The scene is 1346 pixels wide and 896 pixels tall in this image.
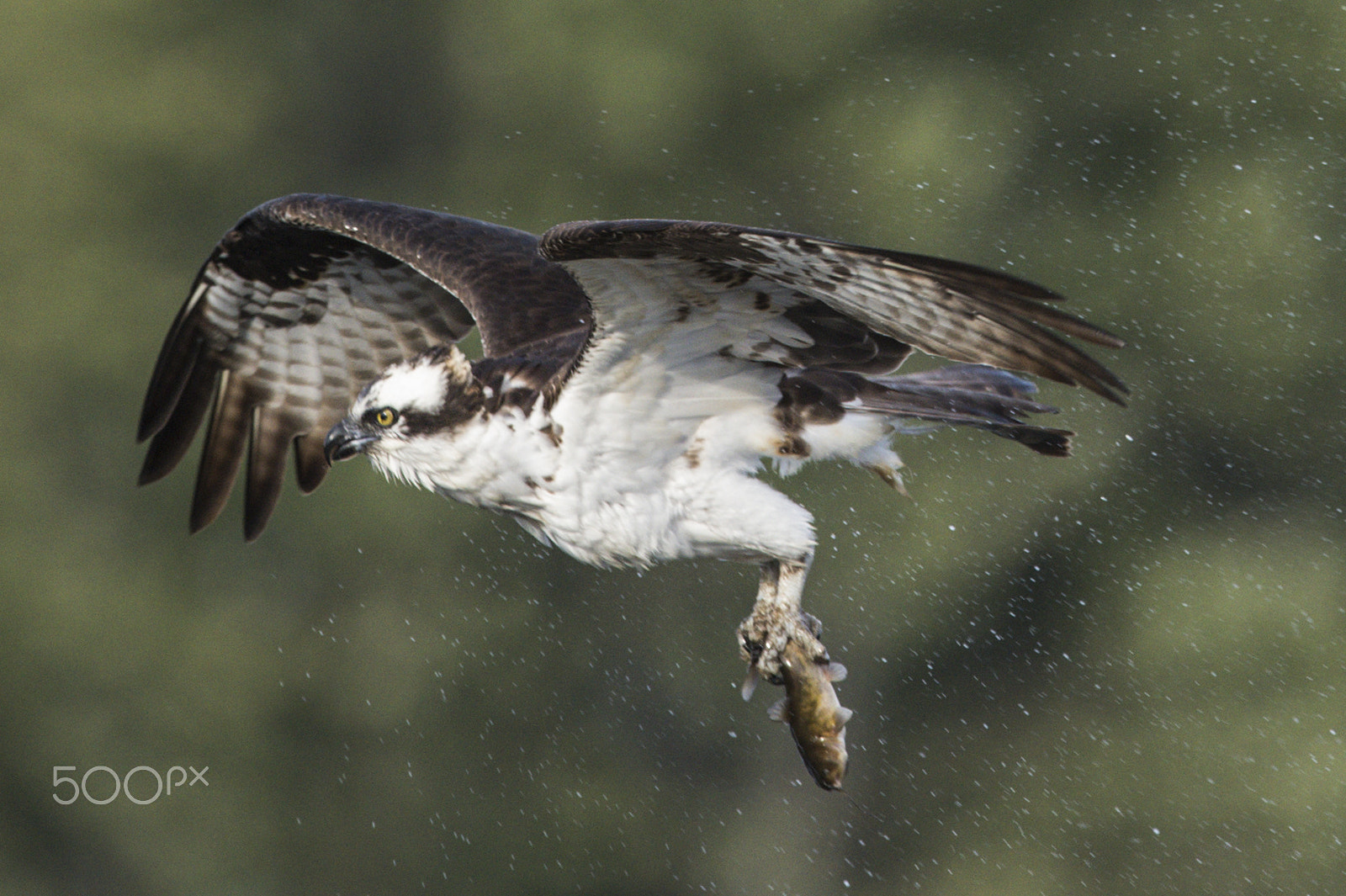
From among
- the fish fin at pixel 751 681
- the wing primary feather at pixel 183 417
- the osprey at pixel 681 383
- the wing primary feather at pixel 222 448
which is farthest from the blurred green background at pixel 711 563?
the fish fin at pixel 751 681

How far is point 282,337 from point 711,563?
414 inches

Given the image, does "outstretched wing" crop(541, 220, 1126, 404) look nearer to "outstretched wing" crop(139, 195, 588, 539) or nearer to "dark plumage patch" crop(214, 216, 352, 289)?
"outstretched wing" crop(139, 195, 588, 539)

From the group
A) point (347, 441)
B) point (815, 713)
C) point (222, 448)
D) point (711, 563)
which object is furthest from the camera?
point (711, 563)

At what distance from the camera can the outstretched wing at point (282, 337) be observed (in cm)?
675

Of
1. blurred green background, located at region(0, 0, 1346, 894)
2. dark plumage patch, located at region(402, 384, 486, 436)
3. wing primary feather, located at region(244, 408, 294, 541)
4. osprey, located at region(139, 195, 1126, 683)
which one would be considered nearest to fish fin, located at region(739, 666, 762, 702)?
osprey, located at region(139, 195, 1126, 683)

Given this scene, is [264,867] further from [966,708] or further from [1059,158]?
[1059,158]

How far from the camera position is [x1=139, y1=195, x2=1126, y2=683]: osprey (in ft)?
15.0

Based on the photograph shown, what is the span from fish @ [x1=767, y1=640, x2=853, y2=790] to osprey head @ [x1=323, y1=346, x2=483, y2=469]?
135 cm

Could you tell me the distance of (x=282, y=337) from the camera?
7109 mm

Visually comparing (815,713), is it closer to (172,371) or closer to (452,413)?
(452,413)

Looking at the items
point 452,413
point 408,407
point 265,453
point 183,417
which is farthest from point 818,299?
point 183,417

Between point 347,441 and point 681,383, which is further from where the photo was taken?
point 347,441

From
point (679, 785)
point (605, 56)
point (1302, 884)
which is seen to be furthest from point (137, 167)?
point (1302, 884)

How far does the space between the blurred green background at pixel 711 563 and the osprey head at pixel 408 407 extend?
10.9 meters
